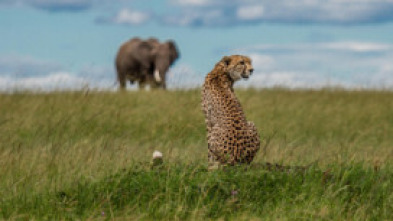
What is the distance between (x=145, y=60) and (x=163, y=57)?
860mm

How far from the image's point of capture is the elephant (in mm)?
20375

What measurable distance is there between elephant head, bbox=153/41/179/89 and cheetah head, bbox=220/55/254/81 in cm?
1336

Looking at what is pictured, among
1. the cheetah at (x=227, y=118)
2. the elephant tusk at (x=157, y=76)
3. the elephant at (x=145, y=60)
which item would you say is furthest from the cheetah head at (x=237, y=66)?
the elephant at (x=145, y=60)

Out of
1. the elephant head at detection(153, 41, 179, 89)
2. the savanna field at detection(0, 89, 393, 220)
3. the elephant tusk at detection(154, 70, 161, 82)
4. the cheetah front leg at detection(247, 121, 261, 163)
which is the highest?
the elephant head at detection(153, 41, 179, 89)

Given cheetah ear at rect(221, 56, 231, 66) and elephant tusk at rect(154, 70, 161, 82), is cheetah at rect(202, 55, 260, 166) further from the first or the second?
elephant tusk at rect(154, 70, 161, 82)

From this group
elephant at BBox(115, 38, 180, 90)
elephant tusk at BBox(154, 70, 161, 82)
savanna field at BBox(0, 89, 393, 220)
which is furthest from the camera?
elephant at BBox(115, 38, 180, 90)

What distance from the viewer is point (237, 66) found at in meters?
6.38

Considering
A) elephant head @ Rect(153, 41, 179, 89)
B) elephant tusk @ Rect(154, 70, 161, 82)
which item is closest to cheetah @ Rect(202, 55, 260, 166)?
elephant tusk @ Rect(154, 70, 161, 82)

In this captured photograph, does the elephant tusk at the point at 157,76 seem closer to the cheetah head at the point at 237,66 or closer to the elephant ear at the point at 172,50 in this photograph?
the elephant ear at the point at 172,50

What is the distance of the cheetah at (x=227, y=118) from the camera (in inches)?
245

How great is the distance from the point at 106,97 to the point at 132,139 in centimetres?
300

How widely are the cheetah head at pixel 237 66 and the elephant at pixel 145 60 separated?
1349cm

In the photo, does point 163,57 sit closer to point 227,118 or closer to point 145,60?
point 145,60

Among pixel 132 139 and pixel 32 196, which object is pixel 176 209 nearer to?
pixel 32 196
